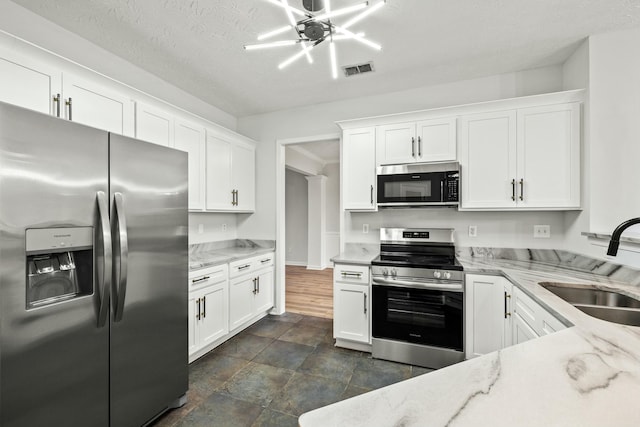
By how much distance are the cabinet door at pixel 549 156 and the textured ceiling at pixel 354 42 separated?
57 centimetres

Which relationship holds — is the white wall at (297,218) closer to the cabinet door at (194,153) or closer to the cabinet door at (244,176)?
the cabinet door at (244,176)

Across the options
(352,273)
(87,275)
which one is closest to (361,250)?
(352,273)

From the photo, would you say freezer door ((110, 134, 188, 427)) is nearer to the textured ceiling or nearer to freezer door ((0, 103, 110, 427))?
freezer door ((0, 103, 110, 427))

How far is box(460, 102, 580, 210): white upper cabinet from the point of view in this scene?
8.24 ft

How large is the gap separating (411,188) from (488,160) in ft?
2.39

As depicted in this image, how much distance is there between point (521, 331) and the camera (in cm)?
205

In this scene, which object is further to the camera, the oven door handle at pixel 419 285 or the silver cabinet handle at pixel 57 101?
the oven door handle at pixel 419 285

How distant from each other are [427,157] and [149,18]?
2.56m

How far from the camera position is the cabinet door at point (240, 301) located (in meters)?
3.08

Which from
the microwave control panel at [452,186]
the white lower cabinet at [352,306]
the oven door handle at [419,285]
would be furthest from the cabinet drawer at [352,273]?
the microwave control panel at [452,186]

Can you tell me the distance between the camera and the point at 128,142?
5.55ft

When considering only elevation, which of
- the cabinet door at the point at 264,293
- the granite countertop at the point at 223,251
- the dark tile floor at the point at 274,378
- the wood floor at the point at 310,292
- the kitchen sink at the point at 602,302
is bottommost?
the dark tile floor at the point at 274,378

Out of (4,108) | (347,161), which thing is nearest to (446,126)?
(347,161)

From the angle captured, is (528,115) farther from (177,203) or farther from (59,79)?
(59,79)
